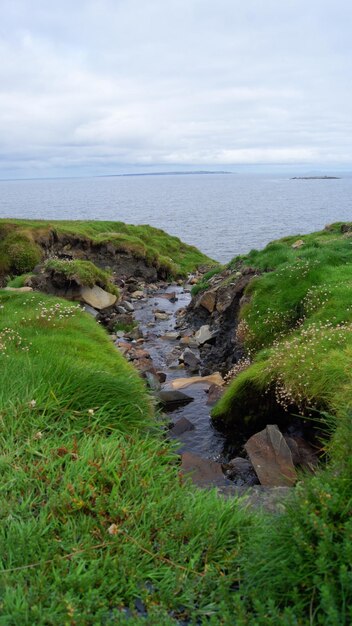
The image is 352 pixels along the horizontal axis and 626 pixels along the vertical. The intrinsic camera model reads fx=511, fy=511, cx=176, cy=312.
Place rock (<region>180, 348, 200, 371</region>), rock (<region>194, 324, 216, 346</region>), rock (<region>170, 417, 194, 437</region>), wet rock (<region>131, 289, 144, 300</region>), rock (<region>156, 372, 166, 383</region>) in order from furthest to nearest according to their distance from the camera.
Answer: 1. wet rock (<region>131, 289, 144, 300</region>)
2. rock (<region>194, 324, 216, 346</region>)
3. rock (<region>180, 348, 200, 371</region>)
4. rock (<region>156, 372, 166, 383</region>)
5. rock (<region>170, 417, 194, 437</region>)

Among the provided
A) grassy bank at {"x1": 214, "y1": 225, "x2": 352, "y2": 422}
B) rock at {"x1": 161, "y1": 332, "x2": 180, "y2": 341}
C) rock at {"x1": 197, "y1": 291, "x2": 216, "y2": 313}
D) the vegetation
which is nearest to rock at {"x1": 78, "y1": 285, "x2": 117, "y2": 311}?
rock at {"x1": 161, "y1": 332, "x2": 180, "y2": 341}

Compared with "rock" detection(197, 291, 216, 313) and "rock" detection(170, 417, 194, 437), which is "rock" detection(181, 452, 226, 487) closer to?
"rock" detection(170, 417, 194, 437)

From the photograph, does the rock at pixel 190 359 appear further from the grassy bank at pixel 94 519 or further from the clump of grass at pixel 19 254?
the clump of grass at pixel 19 254

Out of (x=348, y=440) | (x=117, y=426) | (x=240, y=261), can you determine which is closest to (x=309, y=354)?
(x=117, y=426)

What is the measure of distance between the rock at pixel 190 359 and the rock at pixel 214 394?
362 cm

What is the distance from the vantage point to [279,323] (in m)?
15.4

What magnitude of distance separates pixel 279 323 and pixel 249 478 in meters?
6.85

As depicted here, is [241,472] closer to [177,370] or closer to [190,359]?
[177,370]

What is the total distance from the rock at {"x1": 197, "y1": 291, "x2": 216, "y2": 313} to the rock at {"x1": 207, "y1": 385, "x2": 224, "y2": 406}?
9152 mm

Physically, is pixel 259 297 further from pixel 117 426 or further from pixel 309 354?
pixel 117 426

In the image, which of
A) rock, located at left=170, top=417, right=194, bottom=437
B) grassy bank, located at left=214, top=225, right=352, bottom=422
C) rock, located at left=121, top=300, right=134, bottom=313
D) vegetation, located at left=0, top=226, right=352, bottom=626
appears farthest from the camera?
rock, located at left=121, top=300, right=134, bottom=313

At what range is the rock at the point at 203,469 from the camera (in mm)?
8781

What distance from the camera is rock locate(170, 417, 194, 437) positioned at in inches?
486

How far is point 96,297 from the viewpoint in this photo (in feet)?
84.8
